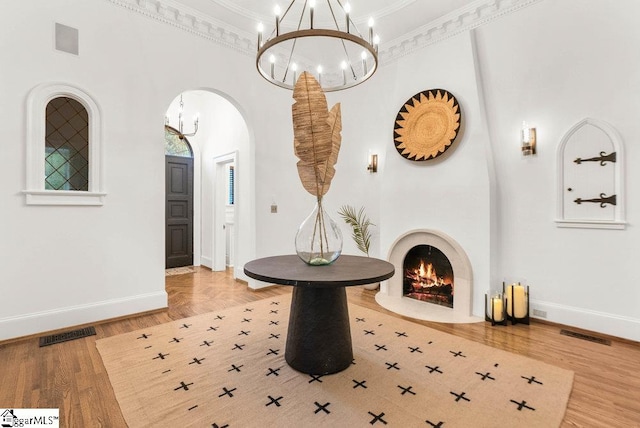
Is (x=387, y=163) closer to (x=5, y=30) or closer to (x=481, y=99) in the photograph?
(x=481, y=99)

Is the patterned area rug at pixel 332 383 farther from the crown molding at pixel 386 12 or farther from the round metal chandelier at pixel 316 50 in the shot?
the crown molding at pixel 386 12

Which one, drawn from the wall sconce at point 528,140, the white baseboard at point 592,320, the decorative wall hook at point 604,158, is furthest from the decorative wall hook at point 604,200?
the white baseboard at point 592,320

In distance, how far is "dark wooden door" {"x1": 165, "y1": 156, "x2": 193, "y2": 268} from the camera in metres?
5.87

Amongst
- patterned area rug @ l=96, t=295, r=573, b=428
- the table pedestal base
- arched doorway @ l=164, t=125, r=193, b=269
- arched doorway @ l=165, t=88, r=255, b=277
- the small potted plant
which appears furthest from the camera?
arched doorway @ l=164, t=125, r=193, b=269

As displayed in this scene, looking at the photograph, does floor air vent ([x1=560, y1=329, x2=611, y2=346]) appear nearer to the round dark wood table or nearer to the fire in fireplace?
the fire in fireplace

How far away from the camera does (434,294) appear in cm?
384

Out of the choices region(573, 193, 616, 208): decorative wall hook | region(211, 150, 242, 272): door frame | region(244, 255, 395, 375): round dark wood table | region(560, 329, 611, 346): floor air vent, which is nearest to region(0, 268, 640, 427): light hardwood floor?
region(560, 329, 611, 346): floor air vent

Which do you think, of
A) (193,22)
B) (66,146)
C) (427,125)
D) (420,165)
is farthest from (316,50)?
(66,146)

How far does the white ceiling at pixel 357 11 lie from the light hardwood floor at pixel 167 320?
3483 mm

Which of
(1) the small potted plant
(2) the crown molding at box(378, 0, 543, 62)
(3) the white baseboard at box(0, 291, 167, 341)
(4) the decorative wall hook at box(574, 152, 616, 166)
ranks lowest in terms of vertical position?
(3) the white baseboard at box(0, 291, 167, 341)

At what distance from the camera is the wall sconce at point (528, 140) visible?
315cm

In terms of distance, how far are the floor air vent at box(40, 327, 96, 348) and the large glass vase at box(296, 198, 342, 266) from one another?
2.22 meters

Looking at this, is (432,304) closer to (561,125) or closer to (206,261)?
(561,125)

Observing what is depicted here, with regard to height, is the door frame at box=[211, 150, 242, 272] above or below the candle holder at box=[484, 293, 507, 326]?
above
